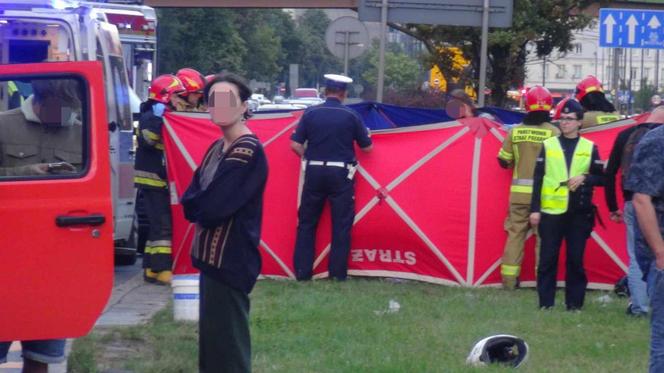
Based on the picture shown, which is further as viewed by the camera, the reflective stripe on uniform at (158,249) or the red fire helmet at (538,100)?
the reflective stripe on uniform at (158,249)

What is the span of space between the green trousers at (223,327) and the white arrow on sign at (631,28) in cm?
1332

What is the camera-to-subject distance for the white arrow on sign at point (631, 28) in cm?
1827

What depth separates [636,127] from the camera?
9.77 meters

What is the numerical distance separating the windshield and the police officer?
238 centimetres

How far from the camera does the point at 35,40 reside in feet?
33.2

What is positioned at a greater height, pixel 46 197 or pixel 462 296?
pixel 46 197

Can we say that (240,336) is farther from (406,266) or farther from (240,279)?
(406,266)

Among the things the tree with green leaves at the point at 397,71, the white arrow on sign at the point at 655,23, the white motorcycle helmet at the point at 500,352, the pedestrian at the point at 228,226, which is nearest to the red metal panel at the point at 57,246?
the pedestrian at the point at 228,226

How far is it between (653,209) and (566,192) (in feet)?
11.9

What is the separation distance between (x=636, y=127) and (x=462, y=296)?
226 cm

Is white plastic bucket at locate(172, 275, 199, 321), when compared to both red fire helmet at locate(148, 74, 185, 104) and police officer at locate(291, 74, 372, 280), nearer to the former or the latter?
police officer at locate(291, 74, 372, 280)

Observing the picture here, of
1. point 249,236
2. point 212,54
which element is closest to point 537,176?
point 249,236

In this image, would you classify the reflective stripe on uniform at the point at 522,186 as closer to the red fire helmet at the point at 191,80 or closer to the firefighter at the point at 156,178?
the red fire helmet at the point at 191,80

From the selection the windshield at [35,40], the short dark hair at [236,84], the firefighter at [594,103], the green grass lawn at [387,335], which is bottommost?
the green grass lawn at [387,335]
